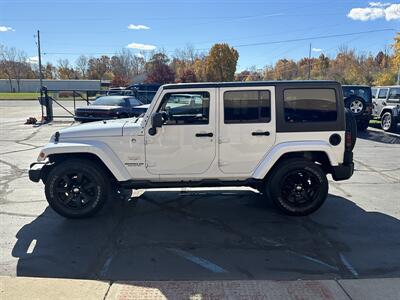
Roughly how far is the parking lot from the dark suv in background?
29.9ft

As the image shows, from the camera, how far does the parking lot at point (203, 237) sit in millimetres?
3621

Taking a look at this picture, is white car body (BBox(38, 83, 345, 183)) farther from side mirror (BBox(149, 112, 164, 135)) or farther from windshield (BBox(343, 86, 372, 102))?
windshield (BBox(343, 86, 372, 102))

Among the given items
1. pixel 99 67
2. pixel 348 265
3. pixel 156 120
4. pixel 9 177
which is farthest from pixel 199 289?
pixel 99 67

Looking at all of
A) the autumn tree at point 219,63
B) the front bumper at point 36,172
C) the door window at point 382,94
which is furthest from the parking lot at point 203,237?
the autumn tree at point 219,63

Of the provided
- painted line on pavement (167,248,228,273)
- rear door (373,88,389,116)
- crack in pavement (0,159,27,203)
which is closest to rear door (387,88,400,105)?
rear door (373,88,389,116)

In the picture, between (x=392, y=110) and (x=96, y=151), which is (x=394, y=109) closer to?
(x=392, y=110)

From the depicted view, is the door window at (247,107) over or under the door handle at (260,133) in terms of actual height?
over

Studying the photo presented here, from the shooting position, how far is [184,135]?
4.89 m

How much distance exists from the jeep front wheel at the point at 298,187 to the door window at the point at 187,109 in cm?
133

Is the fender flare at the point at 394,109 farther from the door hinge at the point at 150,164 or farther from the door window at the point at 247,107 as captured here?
the door hinge at the point at 150,164

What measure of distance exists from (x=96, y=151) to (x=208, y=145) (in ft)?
5.10

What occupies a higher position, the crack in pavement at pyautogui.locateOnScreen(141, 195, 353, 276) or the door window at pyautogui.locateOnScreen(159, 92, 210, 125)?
the door window at pyautogui.locateOnScreen(159, 92, 210, 125)

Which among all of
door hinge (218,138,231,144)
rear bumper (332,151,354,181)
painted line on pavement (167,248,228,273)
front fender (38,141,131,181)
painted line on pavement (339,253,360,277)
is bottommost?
painted line on pavement (339,253,360,277)

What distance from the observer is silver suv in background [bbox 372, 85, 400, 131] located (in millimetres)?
14828
